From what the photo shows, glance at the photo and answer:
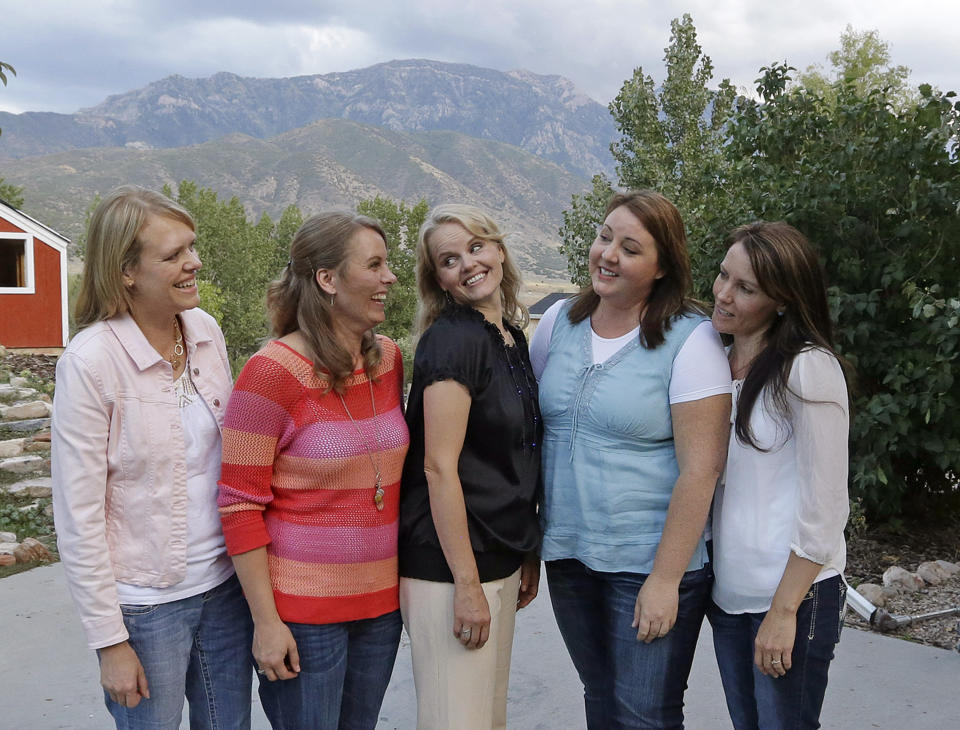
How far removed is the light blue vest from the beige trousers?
294 millimetres

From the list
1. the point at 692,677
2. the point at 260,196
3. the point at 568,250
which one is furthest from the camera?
the point at 260,196

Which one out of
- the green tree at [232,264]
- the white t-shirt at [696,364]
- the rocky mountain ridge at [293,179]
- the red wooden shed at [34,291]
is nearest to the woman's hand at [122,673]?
the white t-shirt at [696,364]

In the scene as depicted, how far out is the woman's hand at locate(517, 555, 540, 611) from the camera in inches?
104

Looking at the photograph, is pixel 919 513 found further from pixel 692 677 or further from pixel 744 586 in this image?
pixel 744 586

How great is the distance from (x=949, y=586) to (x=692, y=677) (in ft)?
7.60

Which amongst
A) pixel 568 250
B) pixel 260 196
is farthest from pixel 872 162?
pixel 260 196

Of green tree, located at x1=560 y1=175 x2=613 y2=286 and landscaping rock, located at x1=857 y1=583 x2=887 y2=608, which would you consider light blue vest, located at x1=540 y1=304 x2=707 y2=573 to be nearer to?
landscaping rock, located at x1=857 y1=583 x2=887 y2=608

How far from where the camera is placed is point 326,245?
238cm

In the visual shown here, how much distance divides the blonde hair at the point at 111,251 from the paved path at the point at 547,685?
211cm

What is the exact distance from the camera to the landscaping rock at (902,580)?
541 centimetres

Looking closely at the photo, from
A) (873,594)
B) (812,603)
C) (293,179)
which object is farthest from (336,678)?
(293,179)

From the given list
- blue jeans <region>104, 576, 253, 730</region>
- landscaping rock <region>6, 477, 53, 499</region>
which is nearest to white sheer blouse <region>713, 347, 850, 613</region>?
blue jeans <region>104, 576, 253, 730</region>

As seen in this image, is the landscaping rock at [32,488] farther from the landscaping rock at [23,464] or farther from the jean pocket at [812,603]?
the jean pocket at [812,603]

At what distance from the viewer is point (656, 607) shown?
238 centimetres
